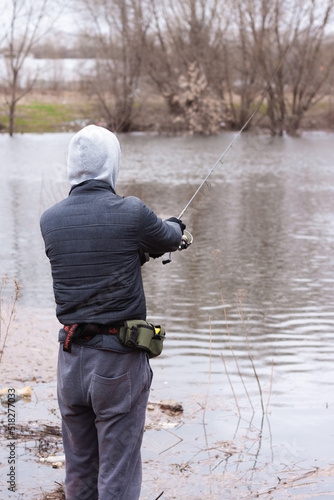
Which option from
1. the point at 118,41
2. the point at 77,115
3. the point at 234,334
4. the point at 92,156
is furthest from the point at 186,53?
the point at 92,156

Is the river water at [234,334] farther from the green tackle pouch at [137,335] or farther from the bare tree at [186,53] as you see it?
the bare tree at [186,53]

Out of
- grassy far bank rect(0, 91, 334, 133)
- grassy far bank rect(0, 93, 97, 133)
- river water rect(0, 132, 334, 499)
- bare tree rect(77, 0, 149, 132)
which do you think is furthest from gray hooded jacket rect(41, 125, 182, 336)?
bare tree rect(77, 0, 149, 132)

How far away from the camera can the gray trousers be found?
2576 millimetres

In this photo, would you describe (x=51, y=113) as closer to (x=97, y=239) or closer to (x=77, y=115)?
(x=77, y=115)

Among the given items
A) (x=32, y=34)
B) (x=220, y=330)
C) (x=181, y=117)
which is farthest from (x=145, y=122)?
(x=220, y=330)

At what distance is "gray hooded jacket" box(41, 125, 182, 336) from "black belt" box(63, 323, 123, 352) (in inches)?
1.0

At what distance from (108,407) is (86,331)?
0.29m

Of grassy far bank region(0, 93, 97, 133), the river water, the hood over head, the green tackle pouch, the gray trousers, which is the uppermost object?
the hood over head

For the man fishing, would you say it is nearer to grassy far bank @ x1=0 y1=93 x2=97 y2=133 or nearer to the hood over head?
the hood over head

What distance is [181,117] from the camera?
3856 centimetres

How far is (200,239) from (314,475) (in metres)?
7.39

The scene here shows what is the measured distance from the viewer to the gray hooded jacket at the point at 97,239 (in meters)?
2.58

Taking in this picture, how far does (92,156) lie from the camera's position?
264cm

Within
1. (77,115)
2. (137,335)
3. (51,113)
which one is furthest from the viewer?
(51,113)
